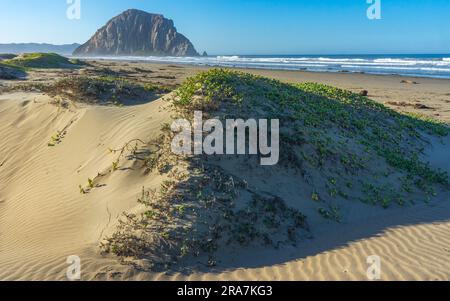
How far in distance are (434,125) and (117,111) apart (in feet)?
34.4

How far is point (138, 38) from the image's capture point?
169000 millimetres

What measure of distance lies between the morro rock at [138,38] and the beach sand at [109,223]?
522 feet

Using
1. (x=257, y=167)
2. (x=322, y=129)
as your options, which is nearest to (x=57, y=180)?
(x=257, y=167)

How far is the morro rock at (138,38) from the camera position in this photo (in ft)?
549

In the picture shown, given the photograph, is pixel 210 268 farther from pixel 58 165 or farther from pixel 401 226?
pixel 58 165

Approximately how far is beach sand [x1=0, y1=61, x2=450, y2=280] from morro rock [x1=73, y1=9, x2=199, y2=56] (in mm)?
159094

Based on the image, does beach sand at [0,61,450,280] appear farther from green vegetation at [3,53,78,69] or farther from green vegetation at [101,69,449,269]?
green vegetation at [3,53,78,69]

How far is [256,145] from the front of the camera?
812cm
